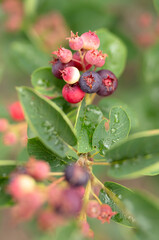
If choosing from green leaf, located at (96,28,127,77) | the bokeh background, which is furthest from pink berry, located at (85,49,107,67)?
the bokeh background

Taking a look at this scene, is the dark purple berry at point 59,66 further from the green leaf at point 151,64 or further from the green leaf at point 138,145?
the green leaf at point 151,64

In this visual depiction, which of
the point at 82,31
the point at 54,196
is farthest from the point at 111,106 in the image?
the point at 82,31

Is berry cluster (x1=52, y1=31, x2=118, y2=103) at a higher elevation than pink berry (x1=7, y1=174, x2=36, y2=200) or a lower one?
higher

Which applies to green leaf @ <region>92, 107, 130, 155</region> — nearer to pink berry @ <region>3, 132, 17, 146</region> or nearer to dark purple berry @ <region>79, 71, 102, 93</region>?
dark purple berry @ <region>79, 71, 102, 93</region>

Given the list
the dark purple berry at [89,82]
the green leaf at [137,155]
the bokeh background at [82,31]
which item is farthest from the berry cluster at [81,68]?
the bokeh background at [82,31]

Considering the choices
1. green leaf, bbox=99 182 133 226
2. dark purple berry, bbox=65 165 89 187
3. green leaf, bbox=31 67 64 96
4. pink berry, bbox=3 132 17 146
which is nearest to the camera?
dark purple berry, bbox=65 165 89 187

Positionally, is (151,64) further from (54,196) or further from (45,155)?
(54,196)

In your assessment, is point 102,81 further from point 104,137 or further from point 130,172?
point 130,172
